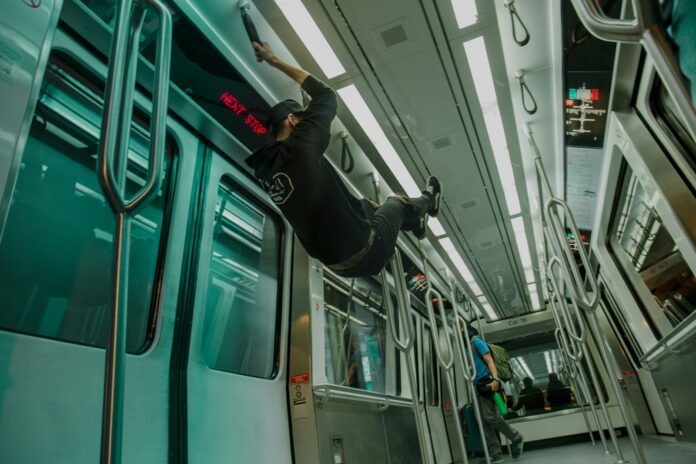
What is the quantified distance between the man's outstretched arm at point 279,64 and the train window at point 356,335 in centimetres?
212

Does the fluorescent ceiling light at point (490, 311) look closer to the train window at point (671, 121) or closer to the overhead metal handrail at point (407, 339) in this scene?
the train window at point (671, 121)

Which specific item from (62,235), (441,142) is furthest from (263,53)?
(441,142)

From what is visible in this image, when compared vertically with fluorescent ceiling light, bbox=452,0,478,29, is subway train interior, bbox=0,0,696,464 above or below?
below

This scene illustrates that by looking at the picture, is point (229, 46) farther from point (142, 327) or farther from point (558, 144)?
Result: point (558, 144)

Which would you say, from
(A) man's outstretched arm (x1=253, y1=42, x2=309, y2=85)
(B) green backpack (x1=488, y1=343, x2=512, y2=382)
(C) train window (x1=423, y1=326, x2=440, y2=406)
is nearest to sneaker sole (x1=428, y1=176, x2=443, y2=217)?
(A) man's outstretched arm (x1=253, y1=42, x2=309, y2=85)

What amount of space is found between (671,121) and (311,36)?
2275mm

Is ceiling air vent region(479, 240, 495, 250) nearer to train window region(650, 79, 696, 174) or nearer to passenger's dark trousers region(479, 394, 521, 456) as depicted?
passenger's dark trousers region(479, 394, 521, 456)

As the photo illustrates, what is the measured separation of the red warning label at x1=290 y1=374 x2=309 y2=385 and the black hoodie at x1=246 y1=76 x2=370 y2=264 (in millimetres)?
1143

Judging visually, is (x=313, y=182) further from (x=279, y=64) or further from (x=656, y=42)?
(x=656, y=42)

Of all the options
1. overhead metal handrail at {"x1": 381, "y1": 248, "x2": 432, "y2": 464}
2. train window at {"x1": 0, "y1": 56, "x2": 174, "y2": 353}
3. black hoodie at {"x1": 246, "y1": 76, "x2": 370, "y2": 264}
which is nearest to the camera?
train window at {"x1": 0, "y1": 56, "x2": 174, "y2": 353}

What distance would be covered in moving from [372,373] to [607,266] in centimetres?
298

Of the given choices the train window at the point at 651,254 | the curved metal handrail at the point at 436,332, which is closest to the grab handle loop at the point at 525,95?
the train window at the point at 651,254

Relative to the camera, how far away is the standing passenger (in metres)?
5.39

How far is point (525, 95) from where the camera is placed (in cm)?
333
